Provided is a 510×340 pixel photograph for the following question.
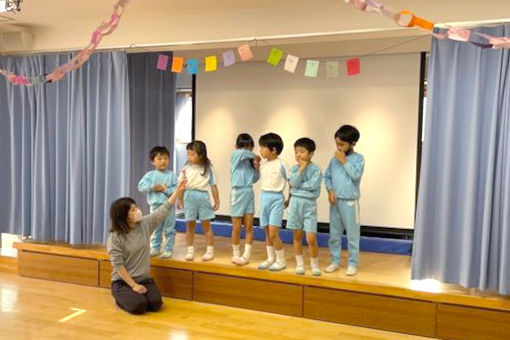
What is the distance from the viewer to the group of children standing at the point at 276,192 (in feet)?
12.4

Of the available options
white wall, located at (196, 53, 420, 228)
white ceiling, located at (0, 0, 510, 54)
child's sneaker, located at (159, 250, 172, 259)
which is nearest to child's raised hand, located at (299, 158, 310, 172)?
white ceiling, located at (0, 0, 510, 54)

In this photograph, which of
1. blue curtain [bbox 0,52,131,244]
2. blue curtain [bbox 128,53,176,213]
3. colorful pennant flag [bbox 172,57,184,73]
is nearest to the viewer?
colorful pennant flag [bbox 172,57,184,73]

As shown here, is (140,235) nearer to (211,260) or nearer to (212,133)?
(211,260)

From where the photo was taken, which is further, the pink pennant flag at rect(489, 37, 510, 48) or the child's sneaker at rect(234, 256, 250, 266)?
the child's sneaker at rect(234, 256, 250, 266)

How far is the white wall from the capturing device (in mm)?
5328

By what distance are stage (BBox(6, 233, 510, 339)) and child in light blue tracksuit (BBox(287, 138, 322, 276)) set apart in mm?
253

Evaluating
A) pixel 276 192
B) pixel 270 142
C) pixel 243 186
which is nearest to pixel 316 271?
pixel 276 192

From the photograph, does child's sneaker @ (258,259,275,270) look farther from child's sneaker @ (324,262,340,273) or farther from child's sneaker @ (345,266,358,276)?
child's sneaker @ (345,266,358,276)

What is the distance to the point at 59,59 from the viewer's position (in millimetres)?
A: 4645

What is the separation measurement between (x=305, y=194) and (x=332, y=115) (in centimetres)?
208

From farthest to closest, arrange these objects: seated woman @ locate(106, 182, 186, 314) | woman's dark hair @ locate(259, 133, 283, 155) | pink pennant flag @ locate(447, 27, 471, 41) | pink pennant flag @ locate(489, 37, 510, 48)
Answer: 1. woman's dark hair @ locate(259, 133, 283, 155)
2. seated woman @ locate(106, 182, 186, 314)
3. pink pennant flag @ locate(447, 27, 471, 41)
4. pink pennant flag @ locate(489, 37, 510, 48)

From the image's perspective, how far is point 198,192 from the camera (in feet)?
13.5

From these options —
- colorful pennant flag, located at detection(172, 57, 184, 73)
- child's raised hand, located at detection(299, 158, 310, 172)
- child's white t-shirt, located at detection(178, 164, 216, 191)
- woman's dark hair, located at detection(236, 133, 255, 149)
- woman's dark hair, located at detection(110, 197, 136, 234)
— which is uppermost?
colorful pennant flag, located at detection(172, 57, 184, 73)

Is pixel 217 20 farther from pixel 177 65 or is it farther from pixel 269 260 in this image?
pixel 269 260
